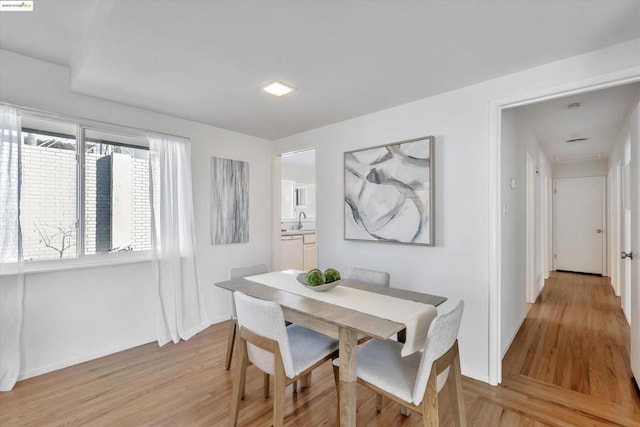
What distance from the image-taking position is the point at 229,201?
3.62 m

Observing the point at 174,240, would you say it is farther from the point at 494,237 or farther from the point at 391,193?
the point at 494,237

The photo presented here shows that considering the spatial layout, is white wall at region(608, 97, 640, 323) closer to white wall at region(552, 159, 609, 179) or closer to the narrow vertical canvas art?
white wall at region(552, 159, 609, 179)

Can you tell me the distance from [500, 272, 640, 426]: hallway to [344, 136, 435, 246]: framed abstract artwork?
1281 millimetres

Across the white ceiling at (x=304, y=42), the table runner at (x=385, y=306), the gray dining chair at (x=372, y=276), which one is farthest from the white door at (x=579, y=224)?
the table runner at (x=385, y=306)

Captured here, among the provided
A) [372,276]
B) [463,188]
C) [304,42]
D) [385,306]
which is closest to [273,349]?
[385,306]

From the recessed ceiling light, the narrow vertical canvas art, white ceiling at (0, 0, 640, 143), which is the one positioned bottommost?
the narrow vertical canvas art

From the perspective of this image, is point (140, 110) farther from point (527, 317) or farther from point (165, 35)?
point (527, 317)

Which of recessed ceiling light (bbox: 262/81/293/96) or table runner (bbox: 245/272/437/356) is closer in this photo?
table runner (bbox: 245/272/437/356)

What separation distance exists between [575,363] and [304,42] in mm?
3263

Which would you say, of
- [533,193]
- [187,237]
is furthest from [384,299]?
[533,193]

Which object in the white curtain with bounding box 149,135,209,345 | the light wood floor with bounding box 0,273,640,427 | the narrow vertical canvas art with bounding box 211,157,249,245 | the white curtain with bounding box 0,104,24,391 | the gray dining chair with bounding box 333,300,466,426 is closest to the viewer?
the gray dining chair with bounding box 333,300,466,426

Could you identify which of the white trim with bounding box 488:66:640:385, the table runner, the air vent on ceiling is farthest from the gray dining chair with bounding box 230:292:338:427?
the air vent on ceiling

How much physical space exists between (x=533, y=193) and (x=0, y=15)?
5.47 m

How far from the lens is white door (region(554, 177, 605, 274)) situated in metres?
5.80
